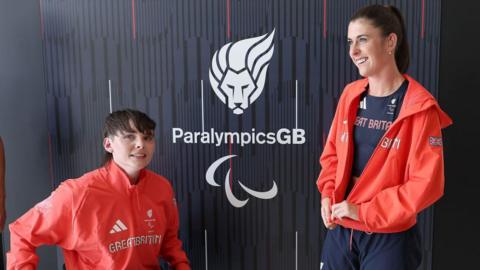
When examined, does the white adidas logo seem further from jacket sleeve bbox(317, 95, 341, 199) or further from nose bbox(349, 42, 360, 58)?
nose bbox(349, 42, 360, 58)

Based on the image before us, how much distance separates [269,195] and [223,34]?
0.76 m

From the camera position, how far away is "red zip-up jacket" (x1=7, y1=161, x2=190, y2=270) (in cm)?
158

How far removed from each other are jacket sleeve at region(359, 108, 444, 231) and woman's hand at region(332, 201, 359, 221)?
0.14 feet

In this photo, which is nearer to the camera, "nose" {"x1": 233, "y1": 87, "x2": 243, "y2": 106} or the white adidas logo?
the white adidas logo

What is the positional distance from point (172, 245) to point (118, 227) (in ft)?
0.94

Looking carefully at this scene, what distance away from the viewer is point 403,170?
144cm

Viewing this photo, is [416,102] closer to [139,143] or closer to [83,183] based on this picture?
[139,143]

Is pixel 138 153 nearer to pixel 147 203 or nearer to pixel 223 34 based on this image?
pixel 147 203

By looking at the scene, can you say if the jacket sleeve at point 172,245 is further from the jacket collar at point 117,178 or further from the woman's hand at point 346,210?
the woman's hand at point 346,210

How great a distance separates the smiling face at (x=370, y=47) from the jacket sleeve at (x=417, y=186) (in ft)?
0.70

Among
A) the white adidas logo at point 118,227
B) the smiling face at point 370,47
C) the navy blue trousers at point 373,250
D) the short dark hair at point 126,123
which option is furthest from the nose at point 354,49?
the white adidas logo at point 118,227

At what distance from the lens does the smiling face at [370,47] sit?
144cm

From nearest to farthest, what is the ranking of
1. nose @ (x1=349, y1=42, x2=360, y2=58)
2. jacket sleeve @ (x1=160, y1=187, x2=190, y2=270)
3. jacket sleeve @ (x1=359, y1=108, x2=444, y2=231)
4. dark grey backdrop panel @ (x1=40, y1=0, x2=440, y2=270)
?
jacket sleeve @ (x1=359, y1=108, x2=444, y2=231)
nose @ (x1=349, y1=42, x2=360, y2=58)
jacket sleeve @ (x1=160, y1=187, x2=190, y2=270)
dark grey backdrop panel @ (x1=40, y1=0, x2=440, y2=270)

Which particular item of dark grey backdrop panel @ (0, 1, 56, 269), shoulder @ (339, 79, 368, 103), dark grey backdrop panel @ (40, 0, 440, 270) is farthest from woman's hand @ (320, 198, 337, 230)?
dark grey backdrop panel @ (0, 1, 56, 269)
